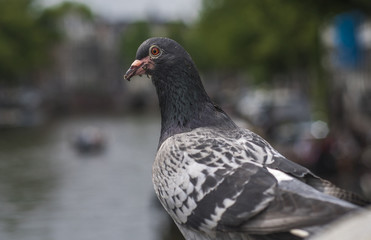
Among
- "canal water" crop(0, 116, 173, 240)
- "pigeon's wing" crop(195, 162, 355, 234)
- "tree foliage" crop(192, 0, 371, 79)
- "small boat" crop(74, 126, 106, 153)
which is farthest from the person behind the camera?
"small boat" crop(74, 126, 106, 153)

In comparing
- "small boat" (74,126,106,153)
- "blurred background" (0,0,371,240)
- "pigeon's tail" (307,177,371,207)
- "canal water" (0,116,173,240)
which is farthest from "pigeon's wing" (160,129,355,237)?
"small boat" (74,126,106,153)

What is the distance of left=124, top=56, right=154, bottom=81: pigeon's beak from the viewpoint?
4500mm

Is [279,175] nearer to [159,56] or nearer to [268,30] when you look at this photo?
[159,56]

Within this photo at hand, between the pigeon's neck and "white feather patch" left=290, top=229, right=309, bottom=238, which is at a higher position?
the pigeon's neck

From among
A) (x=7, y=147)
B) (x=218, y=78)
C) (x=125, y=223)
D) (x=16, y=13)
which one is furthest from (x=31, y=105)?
(x=125, y=223)

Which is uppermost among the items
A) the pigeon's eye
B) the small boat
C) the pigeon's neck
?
the pigeon's eye

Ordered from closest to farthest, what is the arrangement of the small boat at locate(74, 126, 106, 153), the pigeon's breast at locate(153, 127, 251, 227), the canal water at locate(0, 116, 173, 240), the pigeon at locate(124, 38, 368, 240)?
the pigeon at locate(124, 38, 368, 240), the pigeon's breast at locate(153, 127, 251, 227), the canal water at locate(0, 116, 173, 240), the small boat at locate(74, 126, 106, 153)

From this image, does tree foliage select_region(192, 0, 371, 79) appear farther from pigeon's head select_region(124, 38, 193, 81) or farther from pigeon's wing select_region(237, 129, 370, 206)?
pigeon's wing select_region(237, 129, 370, 206)

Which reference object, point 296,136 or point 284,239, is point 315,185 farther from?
point 296,136

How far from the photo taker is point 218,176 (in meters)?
4.02

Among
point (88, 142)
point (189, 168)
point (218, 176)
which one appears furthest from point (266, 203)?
point (88, 142)

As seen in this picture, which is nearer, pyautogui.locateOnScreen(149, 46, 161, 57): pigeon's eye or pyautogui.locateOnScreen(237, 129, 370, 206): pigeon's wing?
pyautogui.locateOnScreen(237, 129, 370, 206): pigeon's wing

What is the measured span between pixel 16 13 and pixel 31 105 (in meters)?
9.74

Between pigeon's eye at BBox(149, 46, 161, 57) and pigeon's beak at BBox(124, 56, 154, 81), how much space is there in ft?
0.11
